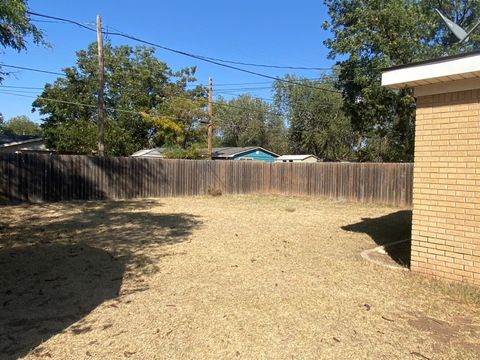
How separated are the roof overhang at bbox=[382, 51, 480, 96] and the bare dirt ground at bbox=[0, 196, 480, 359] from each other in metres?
2.46

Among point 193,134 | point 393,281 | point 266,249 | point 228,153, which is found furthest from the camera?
point 228,153

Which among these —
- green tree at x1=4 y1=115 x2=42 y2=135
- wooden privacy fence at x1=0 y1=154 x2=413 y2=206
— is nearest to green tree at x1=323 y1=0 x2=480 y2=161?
wooden privacy fence at x1=0 y1=154 x2=413 y2=206

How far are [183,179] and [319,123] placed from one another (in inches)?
1122

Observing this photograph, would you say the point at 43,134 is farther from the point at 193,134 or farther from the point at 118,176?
the point at 118,176

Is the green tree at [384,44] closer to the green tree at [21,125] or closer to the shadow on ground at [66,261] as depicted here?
the shadow on ground at [66,261]

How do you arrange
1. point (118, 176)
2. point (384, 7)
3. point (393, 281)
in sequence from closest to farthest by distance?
point (393, 281)
point (118, 176)
point (384, 7)

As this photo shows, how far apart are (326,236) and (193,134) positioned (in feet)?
66.1

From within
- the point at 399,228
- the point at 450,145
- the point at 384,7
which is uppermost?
the point at 384,7

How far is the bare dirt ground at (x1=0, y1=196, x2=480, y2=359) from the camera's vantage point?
11.1ft

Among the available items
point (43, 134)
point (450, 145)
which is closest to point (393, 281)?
point (450, 145)

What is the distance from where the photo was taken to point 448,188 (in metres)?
5.16

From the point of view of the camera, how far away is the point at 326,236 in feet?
28.1

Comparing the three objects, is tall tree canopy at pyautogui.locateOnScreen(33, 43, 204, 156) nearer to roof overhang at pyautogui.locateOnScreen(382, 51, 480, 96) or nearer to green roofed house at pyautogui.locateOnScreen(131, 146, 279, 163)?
green roofed house at pyautogui.locateOnScreen(131, 146, 279, 163)

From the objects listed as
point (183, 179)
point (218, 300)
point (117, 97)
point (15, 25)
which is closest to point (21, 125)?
point (117, 97)
